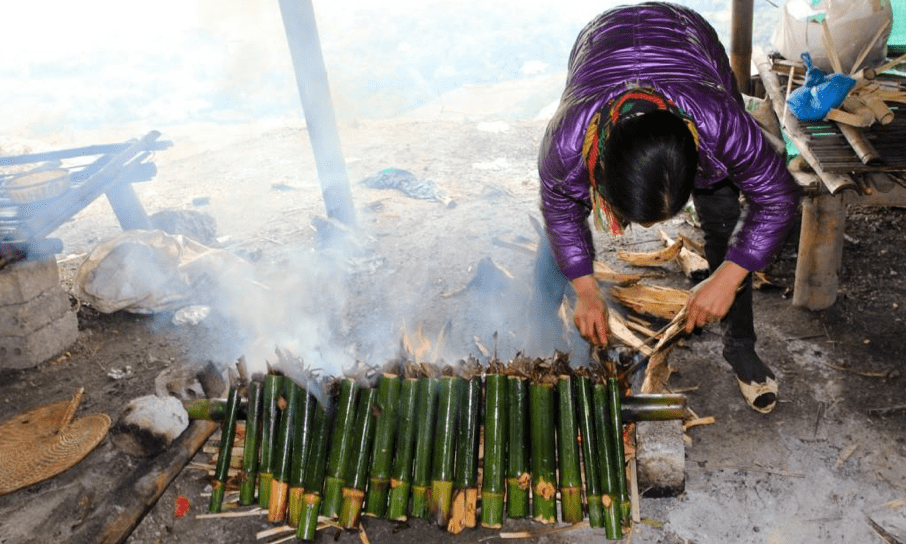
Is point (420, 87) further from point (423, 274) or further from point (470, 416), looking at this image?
point (470, 416)

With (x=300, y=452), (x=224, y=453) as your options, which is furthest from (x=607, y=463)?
(x=224, y=453)

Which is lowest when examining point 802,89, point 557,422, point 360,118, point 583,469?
point 360,118

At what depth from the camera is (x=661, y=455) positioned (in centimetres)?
331

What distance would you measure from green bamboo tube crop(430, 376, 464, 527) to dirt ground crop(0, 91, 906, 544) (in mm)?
237

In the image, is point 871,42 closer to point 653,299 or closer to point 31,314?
point 653,299

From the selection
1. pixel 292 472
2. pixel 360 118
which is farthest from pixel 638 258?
pixel 360 118

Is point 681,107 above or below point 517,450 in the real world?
above

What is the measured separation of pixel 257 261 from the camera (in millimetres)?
6840

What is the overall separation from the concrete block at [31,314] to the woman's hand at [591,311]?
4.94m

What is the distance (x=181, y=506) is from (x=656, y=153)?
3432 millimetres

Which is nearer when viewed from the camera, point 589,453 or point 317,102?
point 589,453

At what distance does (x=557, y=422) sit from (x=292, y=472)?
1555mm

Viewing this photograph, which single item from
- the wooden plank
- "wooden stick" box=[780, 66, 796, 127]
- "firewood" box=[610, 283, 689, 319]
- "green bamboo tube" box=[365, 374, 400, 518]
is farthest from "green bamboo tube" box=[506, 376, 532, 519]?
"wooden stick" box=[780, 66, 796, 127]

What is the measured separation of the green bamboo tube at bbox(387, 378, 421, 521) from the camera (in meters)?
3.29
